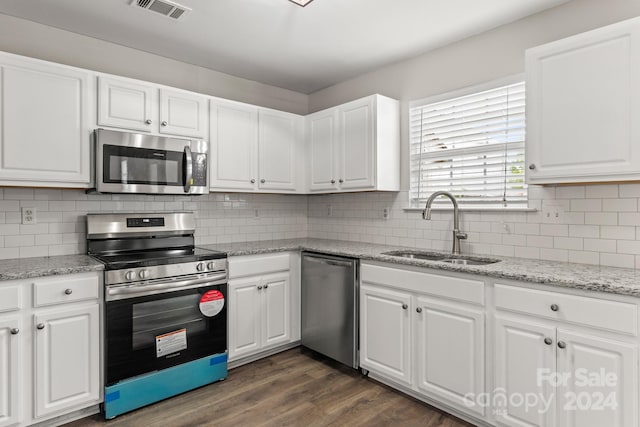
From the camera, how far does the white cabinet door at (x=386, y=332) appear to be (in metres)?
2.53

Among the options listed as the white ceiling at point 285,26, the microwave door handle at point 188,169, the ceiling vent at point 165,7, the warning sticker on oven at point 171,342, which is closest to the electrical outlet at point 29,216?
the microwave door handle at point 188,169

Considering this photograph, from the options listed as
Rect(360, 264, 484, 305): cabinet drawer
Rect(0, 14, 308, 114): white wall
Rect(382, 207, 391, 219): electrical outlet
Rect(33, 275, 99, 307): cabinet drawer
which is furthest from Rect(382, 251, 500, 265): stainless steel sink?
Rect(0, 14, 308, 114): white wall

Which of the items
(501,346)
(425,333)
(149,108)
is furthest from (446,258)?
(149,108)

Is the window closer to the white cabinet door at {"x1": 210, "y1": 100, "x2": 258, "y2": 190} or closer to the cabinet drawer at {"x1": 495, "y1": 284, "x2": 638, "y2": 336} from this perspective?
the cabinet drawer at {"x1": 495, "y1": 284, "x2": 638, "y2": 336}

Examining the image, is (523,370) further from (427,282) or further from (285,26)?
(285,26)

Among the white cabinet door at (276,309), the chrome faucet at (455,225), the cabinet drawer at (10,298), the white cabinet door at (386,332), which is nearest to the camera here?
the cabinet drawer at (10,298)

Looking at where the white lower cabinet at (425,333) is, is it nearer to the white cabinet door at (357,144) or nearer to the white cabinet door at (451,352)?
the white cabinet door at (451,352)

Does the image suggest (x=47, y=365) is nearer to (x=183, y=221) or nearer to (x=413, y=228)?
(x=183, y=221)

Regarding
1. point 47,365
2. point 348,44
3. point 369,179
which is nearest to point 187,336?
point 47,365

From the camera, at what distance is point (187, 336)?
2.61m

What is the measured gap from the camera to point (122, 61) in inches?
119

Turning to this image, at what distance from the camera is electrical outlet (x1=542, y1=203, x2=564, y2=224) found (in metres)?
2.39

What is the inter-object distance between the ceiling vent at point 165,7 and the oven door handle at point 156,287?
1.71m

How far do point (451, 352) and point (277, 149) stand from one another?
2221 mm
